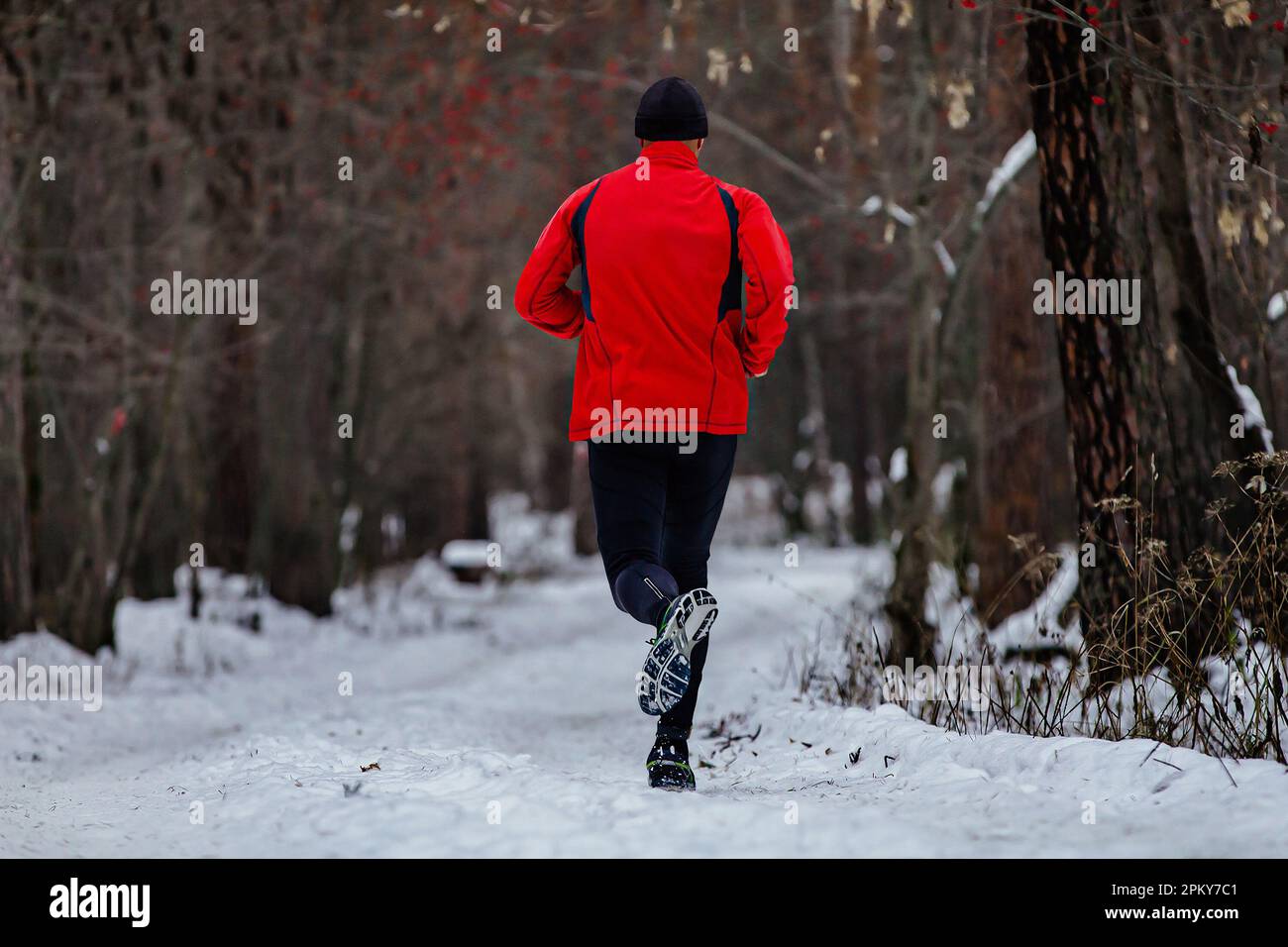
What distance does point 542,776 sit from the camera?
4598 mm

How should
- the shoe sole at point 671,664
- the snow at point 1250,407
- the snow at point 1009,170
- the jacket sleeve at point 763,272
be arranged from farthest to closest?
the snow at point 1009,170 → the snow at point 1250,407 → the jacket sleeve at point 763,272 → the shoe sole at point 671,664

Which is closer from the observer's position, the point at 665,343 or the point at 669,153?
the point at 665,343

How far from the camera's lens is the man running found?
177 inches

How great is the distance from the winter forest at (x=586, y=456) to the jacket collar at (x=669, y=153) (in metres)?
1.64

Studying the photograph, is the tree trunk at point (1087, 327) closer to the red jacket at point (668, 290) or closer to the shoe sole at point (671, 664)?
the red jacket at point (668, 290)

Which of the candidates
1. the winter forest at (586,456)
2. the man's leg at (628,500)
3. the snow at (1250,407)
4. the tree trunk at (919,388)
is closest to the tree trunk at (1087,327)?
the winter forest at (586,456)

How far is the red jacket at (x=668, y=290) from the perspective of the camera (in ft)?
14.7

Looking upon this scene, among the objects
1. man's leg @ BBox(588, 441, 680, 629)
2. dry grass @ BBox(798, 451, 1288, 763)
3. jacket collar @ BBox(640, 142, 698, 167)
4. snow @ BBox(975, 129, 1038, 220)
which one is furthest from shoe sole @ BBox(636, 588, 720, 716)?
snow @ BBox(975, 129, 1038, 220)

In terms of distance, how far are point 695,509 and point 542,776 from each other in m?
1.03

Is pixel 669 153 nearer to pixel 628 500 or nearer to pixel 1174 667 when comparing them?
pixel 628 500

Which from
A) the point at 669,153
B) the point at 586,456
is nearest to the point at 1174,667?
the point at 669,153

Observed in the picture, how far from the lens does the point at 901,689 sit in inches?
254
